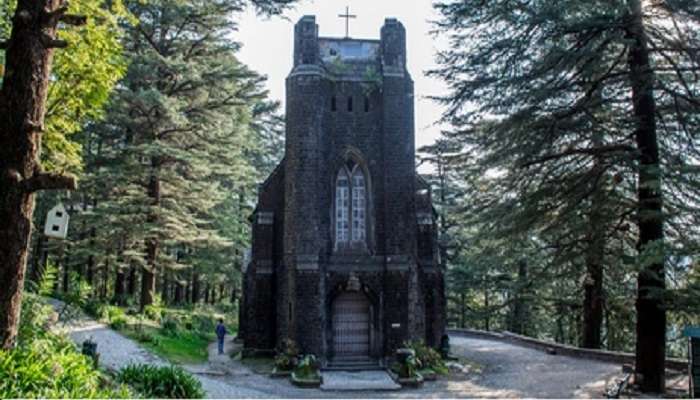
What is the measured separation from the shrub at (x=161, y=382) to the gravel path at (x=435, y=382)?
1.63m

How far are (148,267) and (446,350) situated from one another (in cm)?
1234

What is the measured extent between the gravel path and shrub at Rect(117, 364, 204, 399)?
1628 mm

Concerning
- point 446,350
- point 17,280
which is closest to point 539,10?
point 17,280

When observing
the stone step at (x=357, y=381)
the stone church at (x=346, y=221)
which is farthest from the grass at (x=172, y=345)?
the stone step at (x=357, y=381)

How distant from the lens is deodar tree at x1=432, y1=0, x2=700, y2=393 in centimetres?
1250

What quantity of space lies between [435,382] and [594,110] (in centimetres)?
867

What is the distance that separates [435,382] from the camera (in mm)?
16016

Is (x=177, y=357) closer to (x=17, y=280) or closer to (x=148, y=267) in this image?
(x=148, y=267)

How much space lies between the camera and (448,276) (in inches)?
1280

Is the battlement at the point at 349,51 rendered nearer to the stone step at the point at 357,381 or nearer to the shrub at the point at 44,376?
the stone step at the point at 357,381

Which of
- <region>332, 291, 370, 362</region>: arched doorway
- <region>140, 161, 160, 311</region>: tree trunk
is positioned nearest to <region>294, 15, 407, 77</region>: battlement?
<region>332, 291, 370, 362</region>: arched doorway

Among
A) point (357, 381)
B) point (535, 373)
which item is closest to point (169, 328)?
point (357, 381)

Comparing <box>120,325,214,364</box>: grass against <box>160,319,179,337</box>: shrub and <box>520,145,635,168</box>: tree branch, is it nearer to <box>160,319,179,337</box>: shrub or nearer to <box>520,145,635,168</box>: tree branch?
<box>160,319,179,337</box>: shrub

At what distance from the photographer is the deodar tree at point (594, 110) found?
41.0 feet
